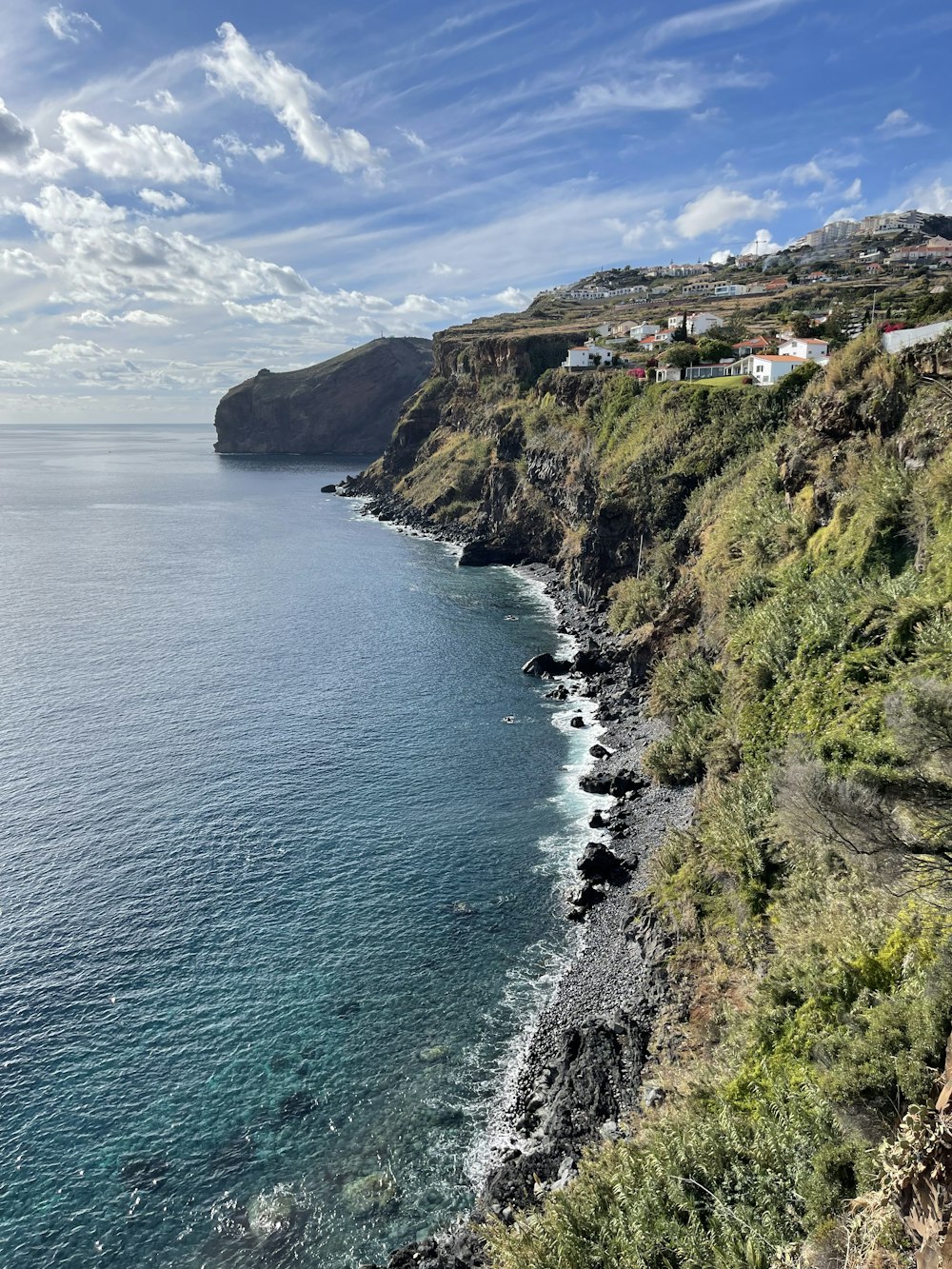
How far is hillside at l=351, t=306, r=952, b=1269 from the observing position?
15.4m

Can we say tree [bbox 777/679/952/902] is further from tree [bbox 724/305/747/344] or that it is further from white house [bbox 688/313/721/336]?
white house [bbox 688/313/721/336]

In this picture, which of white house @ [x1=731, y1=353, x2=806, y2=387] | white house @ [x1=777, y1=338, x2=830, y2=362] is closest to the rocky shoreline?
white house @ [x1=731, y1=353, x2=806, y2=387]

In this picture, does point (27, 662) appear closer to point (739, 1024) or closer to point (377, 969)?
point (377, 969)

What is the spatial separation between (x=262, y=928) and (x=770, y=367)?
6556 cm

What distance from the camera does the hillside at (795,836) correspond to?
1545cm

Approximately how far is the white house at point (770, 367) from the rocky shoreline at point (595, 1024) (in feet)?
126

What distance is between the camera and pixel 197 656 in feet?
241

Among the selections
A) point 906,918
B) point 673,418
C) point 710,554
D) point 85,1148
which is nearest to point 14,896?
point 85,1148

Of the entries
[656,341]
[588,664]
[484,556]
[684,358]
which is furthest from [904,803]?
[656,341]

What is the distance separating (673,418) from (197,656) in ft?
181

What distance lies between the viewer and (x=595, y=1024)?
30.6 metres

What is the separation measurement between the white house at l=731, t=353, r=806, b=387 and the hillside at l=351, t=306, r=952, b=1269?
12.4ft

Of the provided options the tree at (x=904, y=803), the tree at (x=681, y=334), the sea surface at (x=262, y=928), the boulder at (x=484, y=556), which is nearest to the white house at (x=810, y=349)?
the sea surface at (x=262, y=928)

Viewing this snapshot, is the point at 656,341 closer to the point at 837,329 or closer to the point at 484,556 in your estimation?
the point at 837,329
